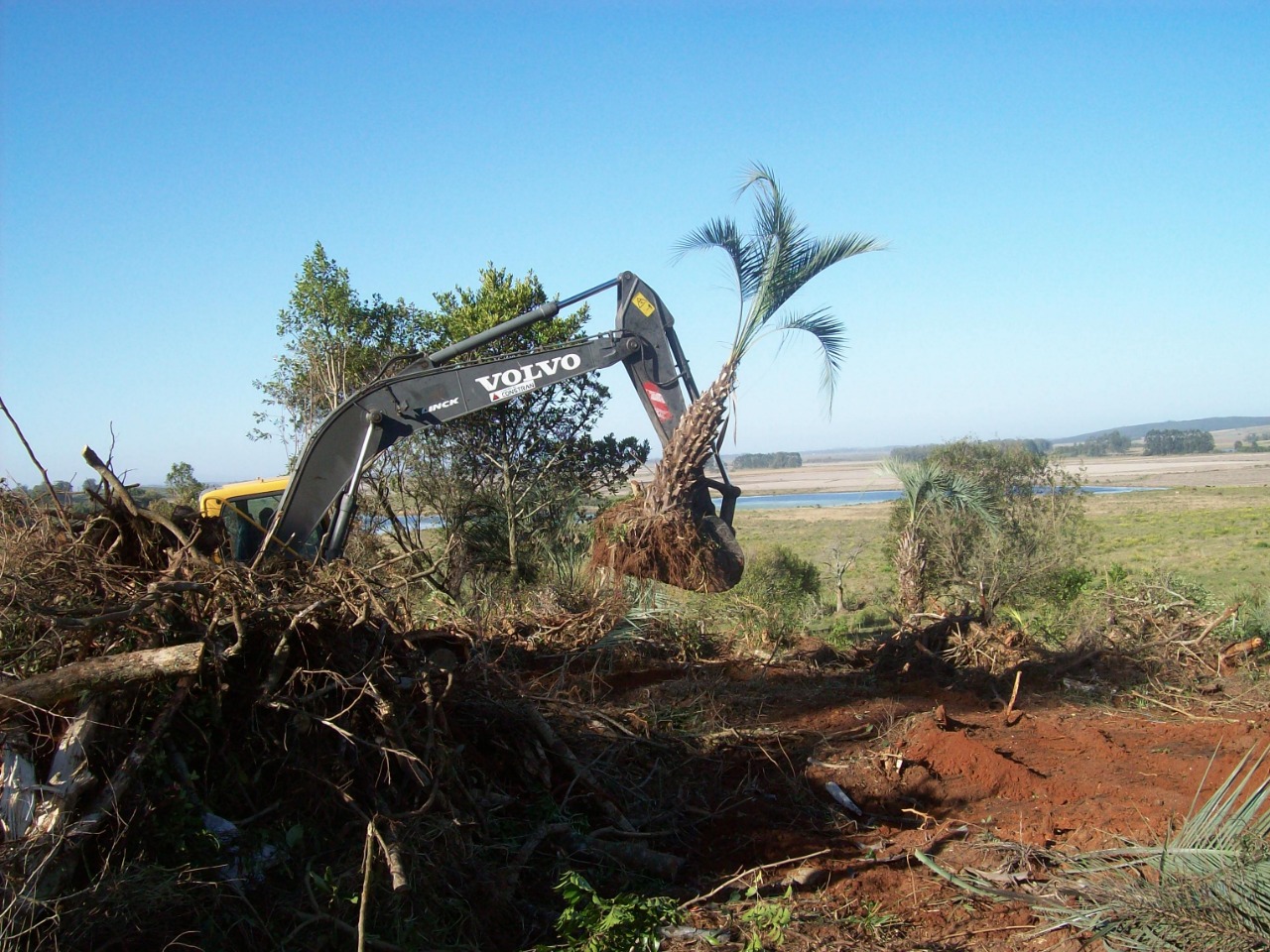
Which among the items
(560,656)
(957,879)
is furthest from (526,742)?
(560,656)

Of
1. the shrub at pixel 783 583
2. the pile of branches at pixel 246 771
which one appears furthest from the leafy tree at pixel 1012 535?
the pile of branches at pixel 246 771

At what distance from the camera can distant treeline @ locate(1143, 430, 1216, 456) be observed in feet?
417

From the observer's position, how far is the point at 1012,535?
18.7 meters

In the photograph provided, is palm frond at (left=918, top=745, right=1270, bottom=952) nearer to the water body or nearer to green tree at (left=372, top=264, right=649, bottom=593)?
green tree at (left=372, top=264, right=649, bottom=593)

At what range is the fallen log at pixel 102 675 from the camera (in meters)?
3.99

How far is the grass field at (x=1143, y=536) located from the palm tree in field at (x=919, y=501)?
393cm

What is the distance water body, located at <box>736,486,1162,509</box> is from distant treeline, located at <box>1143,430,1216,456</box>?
56945 mm

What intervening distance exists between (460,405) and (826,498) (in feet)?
251

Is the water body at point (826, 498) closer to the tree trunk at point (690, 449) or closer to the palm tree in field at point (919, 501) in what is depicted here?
the palm tree in field at point (919, 501)

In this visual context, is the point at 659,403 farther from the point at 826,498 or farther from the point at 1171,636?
the point at 826,498

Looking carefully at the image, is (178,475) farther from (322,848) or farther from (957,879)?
(957,879)

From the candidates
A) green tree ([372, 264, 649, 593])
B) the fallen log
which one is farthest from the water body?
→ the fallen log

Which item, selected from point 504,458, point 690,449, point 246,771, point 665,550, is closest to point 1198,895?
point 246,771

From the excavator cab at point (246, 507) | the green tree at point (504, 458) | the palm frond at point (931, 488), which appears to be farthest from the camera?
the green tree at point (504, 458)
